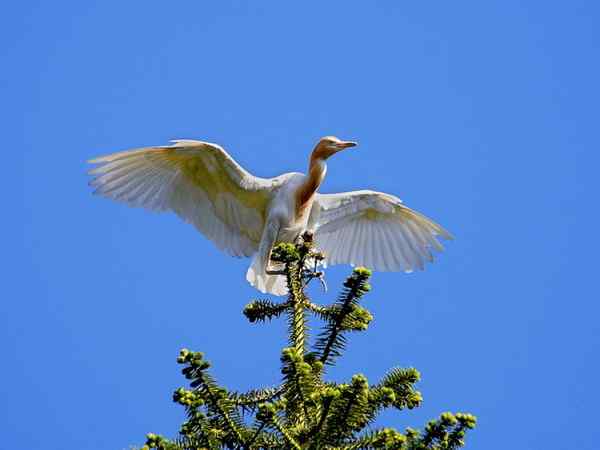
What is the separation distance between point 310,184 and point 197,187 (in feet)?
4.13

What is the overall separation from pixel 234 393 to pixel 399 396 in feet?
3.12

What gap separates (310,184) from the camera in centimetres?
875

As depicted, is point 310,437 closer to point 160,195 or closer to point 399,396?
point 399,396

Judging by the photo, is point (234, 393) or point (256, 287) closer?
point (234, 393)

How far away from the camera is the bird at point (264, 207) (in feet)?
28.3

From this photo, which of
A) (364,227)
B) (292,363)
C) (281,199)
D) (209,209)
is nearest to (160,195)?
(209,209)

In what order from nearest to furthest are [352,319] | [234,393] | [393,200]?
1. [234,393]
2. [352,319]
3. [393,200]

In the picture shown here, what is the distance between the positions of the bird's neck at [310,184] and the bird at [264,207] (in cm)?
1

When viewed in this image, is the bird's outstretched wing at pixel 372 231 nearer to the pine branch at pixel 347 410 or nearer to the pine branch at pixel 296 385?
the pine branch at pixel 296 385

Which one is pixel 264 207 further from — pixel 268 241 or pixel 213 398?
pixel 213 398

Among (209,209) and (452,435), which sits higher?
(209,209)

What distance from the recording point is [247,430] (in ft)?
14.0

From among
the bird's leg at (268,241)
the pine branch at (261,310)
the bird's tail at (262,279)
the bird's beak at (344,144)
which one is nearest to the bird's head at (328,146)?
the bird's beak at (344,144)

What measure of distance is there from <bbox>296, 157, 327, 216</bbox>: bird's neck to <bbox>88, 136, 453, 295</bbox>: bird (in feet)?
0.04
